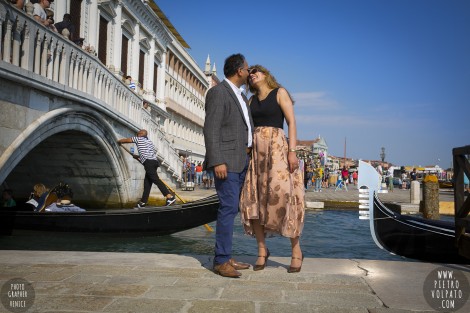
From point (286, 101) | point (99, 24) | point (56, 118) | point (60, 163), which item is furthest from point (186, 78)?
point (286, 101)

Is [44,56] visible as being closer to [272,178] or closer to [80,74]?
[80,74]

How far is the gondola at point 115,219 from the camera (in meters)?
5.67

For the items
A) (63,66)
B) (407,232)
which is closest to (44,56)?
(63,66)

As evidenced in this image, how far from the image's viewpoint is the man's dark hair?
255 cm

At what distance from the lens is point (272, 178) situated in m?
2.40

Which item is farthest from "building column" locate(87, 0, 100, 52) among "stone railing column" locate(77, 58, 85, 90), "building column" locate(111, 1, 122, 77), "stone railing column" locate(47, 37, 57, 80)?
"stone railing column" locate(47, 37, 57, 80)

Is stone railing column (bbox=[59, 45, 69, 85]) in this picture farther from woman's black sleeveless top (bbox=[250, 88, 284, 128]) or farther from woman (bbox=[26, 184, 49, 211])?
woman's black sleeveless top (bbox=[250, 88, 284, 128])

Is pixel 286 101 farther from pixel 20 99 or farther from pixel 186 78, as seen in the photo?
pixel 186 78

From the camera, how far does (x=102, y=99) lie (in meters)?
7.46

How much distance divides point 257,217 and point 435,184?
7.44 metres

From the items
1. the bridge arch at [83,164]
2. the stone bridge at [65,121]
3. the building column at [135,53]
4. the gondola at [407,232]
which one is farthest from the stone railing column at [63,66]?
the building column at [135,53]

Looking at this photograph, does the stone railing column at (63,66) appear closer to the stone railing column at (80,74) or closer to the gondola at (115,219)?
the stone railing column at (80,74)

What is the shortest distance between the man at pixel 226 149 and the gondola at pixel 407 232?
6.01 feet

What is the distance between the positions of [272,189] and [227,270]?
0.53 metres
